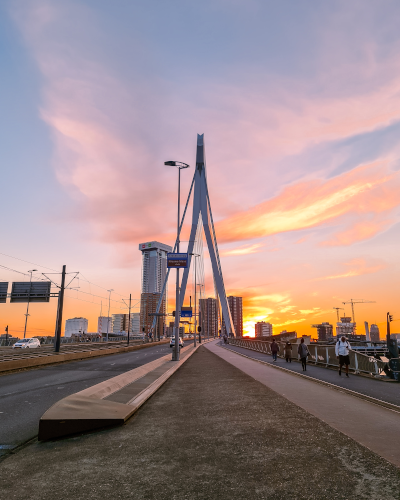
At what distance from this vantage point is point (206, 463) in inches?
198

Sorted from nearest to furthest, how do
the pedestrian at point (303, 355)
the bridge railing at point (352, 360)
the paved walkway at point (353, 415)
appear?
the paved walkway at point (353, 415) → the bridge railing at point (352, 360) → the pedestrian at point (303, 355)

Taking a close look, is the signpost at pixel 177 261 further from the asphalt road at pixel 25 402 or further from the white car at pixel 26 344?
the white car at pixel 26 344

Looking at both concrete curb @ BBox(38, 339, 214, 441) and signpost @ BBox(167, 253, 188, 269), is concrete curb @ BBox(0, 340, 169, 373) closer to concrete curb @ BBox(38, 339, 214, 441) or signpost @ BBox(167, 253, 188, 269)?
signpost @ BBox(167, 253, 188, 269)

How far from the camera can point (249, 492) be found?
13.5 ft

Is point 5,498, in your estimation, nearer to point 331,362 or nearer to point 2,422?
point 2,422

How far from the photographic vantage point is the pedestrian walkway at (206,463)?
4148 millimetres

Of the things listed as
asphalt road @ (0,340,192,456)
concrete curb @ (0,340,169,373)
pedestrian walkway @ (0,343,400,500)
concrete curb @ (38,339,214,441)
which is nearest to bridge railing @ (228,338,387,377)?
pedestrian walkway @ (0,343,400,500)

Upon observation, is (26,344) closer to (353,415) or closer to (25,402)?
(25,402)

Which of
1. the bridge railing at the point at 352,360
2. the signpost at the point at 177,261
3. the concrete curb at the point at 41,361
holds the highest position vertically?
the signpost at the point at 177,261

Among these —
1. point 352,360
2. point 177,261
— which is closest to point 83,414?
point 352,360

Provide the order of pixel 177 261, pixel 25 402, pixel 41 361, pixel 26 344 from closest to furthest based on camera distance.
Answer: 1. pixel 25 402
2. pixel 41 361
3. pixel 177 261
4. pixel 26 344

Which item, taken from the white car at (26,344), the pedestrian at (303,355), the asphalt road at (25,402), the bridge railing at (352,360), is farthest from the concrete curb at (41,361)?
the white car at (26,344)

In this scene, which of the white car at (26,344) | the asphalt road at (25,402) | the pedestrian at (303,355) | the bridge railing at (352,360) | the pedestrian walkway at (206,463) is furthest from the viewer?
the white car at (26,344)

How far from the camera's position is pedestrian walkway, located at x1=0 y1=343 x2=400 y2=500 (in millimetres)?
4148
